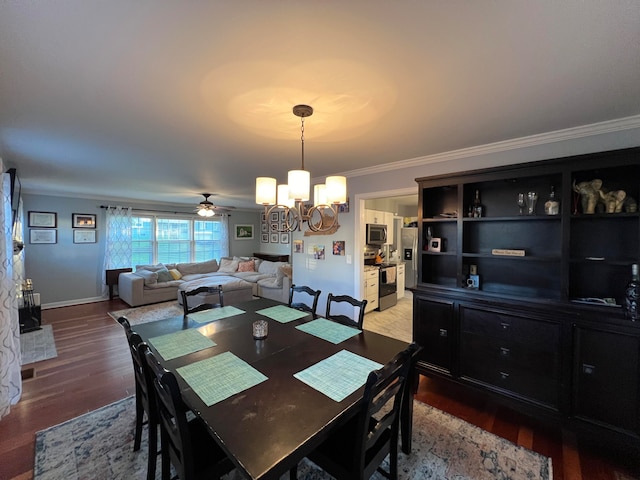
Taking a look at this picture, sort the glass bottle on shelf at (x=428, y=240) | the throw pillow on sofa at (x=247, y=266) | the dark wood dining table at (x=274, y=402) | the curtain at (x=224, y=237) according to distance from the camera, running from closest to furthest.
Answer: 1. the dark wood dining table at (x=274, y=402)
2. the glass bottle on shelf at (x=428, y=240)
3. the throw pillow on sofa at (x=247, y=266)
4. the curtain at (x=224, y=237)

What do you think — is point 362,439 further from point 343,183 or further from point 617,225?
point 617,225

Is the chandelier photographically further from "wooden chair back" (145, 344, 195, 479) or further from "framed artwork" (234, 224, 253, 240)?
"framed artwork" (234, 224, 253, 240)

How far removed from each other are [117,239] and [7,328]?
4.24 m

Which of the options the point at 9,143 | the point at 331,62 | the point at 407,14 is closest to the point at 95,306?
the point at 9,143

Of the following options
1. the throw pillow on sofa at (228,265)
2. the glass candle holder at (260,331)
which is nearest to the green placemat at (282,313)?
the glass candle holder at (260,331)

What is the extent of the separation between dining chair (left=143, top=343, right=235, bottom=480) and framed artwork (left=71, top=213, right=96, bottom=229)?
6.06m

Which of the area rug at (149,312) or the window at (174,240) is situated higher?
the window at (174,240)

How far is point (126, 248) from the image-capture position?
6.09 metres

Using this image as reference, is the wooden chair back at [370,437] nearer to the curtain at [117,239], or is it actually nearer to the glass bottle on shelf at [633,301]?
the glass bottle on shelf at [633,301]

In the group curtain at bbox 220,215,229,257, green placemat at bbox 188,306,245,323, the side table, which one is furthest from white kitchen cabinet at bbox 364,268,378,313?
the side table

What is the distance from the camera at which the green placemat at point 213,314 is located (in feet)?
7.47

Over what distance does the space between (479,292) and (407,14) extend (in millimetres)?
2161

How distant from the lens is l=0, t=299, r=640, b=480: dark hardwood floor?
174 centimetres

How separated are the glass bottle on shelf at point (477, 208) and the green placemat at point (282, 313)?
1.91 meters
